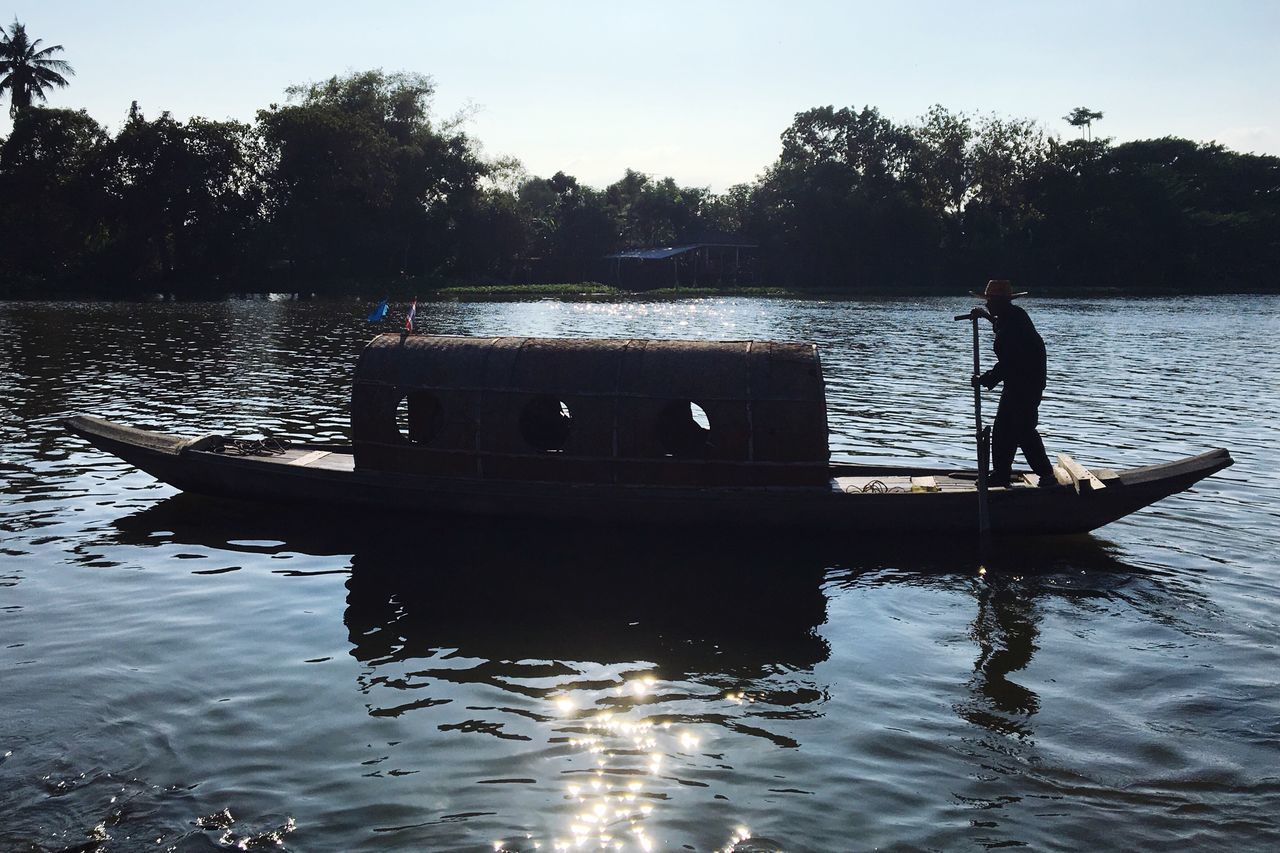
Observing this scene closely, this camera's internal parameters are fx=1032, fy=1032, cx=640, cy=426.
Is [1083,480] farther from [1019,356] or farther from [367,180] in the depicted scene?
[367,180]

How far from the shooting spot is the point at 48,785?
670 cm

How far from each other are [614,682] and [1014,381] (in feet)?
21.7

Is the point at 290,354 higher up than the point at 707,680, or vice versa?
the point at 290,354

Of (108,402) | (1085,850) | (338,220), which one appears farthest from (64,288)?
(1085,850)

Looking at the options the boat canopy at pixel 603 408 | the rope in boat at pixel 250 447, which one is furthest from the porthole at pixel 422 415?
the rope in boat at pixel 250 447

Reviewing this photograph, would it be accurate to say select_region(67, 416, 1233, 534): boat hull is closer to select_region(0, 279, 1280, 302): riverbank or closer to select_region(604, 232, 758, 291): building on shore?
select_region(0, 279, 1280, 302): riverbank

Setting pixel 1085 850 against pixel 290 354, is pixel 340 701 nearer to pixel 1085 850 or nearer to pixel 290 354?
pixel 1085 850

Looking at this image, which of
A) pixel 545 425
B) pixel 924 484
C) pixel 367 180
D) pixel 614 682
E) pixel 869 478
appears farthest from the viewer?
pixel 367 180

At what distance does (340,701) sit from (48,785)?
6.73ft

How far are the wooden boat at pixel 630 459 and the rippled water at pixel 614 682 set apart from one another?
1.68ft

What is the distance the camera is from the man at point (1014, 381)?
12242mm

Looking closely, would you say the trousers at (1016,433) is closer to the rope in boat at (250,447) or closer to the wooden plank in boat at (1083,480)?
the wooden plank in boat at (1083,480)

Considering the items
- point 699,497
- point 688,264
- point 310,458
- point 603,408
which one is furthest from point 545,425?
point 688,264

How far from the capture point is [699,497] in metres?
12.2
